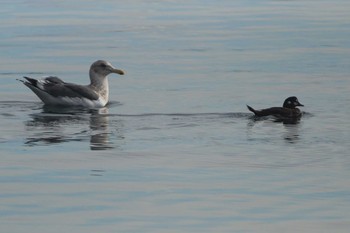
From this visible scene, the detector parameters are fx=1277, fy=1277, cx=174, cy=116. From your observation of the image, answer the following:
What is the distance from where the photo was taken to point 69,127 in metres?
19.0

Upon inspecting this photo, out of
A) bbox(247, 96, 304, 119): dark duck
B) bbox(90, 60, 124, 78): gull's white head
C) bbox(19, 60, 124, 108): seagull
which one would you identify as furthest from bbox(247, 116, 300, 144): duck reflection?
bbox(90, 60, 124, 78): gull's white head

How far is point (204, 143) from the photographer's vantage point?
56.1 ft

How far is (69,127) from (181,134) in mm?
1948

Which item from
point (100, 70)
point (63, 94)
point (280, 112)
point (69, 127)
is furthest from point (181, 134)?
point (100, 70)

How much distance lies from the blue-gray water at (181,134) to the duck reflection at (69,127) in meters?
0.03

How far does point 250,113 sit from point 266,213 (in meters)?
7.83

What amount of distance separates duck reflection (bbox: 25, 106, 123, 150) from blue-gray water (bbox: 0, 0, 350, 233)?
0.03m

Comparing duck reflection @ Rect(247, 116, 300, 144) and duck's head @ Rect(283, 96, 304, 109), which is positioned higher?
duck's head @ Rect(283, 96, 304, 109)

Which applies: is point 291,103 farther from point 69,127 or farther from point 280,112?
point 69,127

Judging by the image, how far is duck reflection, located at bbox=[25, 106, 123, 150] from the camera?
57.3 feet

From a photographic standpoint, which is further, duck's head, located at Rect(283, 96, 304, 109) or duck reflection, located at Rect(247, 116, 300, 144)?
duck's head, located at Rect(283, 96, 304, 109)

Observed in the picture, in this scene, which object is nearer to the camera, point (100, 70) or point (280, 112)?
point (280, 112)

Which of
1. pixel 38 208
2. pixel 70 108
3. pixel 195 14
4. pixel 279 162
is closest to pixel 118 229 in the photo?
pixel 38 208

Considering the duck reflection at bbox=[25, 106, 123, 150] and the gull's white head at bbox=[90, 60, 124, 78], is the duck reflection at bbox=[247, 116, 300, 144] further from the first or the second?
the gull's white head at bbox=[90, 60, 124, 78]
